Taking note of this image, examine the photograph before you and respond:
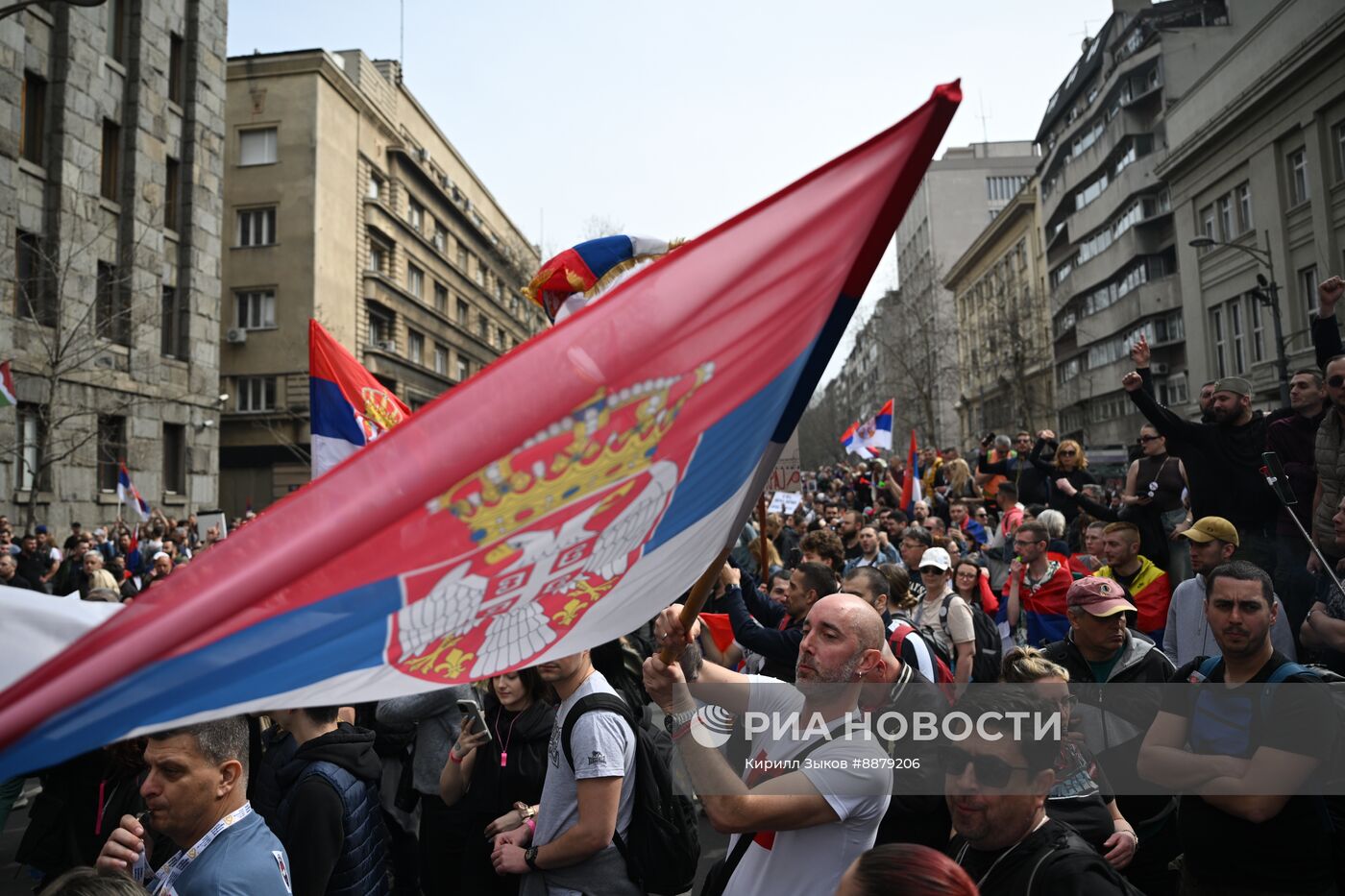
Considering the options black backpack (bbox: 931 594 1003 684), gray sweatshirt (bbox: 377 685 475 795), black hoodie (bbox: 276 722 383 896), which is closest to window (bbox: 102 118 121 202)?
gray sweatshirt (bbox: 377 685 475 795)

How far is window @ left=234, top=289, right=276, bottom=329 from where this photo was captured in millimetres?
36500

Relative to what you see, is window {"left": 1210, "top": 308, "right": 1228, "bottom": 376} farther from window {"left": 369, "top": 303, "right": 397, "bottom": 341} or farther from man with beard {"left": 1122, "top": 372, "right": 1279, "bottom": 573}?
man with beard {"left": 1122, "top": 372, "right": 1279, "bottom": 573}

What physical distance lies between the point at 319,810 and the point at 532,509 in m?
1.99

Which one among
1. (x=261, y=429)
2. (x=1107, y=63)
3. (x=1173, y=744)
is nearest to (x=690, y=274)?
(x=1173, y=744)

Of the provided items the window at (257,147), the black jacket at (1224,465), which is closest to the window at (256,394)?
the window at (257,147)

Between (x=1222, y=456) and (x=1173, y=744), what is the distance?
362cm

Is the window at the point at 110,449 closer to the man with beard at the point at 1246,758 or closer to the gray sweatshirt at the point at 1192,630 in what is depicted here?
the gray sweatshirt at the point at 1192,630

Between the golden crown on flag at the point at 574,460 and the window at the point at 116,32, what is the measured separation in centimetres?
2742

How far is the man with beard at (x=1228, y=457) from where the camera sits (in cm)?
648

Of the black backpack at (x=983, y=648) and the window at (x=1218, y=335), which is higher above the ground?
the window at (x=1218, y=335)

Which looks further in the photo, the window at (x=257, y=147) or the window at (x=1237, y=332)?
the window at (x=257, y=147)

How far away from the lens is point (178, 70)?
88.7 ft

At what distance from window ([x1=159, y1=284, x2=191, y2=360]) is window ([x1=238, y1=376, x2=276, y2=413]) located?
9.59m

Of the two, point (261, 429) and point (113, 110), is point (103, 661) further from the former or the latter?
point (261, 429)
